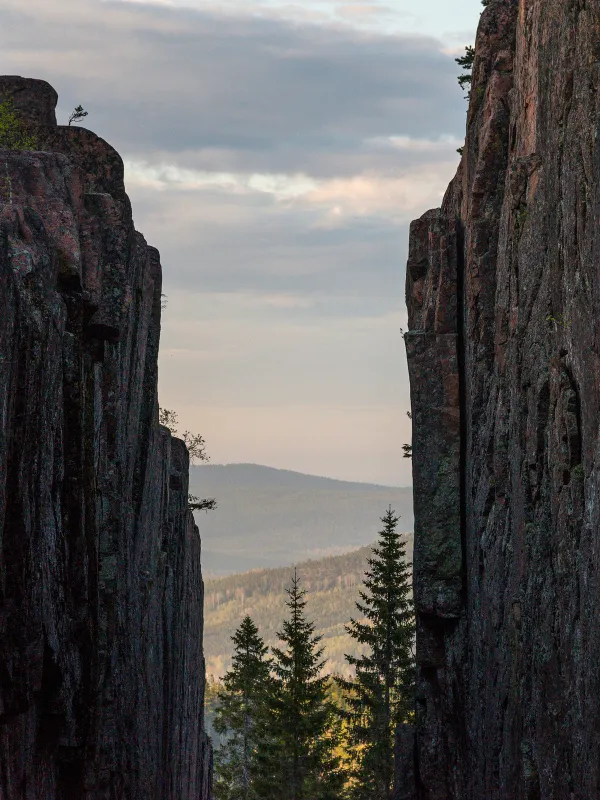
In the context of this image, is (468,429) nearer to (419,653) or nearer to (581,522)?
(419,653)

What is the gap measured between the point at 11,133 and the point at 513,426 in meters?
16.8

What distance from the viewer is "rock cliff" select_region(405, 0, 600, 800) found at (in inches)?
776

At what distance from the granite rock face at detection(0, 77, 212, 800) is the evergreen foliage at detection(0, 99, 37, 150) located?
6.30 feet

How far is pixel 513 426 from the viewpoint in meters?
26.5

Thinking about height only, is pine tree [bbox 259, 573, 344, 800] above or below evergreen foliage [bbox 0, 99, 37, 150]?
below

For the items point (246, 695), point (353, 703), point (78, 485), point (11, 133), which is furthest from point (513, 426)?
point (246, 695)

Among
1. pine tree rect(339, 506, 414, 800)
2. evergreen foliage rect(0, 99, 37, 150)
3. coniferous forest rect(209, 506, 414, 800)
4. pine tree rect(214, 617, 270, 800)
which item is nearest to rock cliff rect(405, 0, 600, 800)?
evergreen foliage rect(0, 99, 37, 150)

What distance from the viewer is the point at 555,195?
22453 millimetres

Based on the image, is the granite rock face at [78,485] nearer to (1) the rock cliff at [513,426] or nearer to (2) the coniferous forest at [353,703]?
(1) the rock cliff at [513,426]

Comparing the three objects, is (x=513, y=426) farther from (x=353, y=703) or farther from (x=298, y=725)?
(x=298, y=725)

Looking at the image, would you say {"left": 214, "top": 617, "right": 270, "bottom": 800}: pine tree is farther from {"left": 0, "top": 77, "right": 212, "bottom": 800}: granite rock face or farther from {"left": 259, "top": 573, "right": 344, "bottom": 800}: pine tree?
{"left": 0, "top": 77, "right": 212, "bottom": 800}: granite rock face

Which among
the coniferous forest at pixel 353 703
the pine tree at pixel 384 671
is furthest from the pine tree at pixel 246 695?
the pine tree at pixel 384 671

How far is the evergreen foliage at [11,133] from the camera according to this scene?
3073 cm

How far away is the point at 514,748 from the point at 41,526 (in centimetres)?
1202
